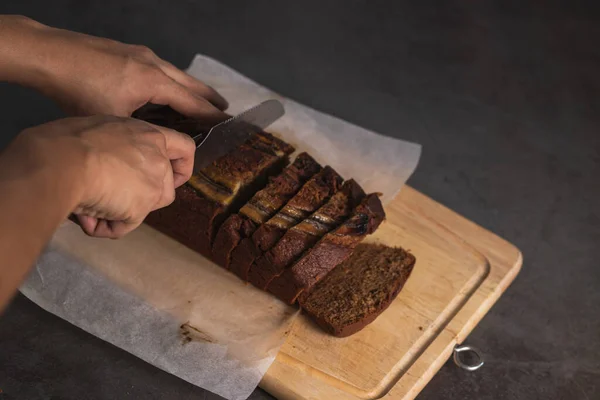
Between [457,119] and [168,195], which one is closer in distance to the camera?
[168,195]

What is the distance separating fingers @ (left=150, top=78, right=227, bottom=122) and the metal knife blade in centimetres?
16

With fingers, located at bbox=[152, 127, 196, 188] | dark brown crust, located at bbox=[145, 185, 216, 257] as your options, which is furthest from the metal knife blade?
fingers, located at bbox=[152, 127, 196, 188]

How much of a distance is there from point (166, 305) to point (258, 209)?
0.80 metres

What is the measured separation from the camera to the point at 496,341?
464 cm

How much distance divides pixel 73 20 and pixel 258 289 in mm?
3693

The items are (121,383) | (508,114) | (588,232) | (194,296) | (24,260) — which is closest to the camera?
(24,260)

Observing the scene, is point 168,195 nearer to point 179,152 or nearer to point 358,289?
point 179,152

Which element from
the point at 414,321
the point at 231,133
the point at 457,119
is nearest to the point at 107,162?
the point at 231,133

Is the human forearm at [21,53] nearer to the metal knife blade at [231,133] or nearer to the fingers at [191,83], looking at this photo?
the fingers at [191,83]

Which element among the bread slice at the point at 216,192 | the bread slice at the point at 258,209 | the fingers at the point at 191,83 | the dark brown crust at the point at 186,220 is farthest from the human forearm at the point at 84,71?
the bread slice at the point at 258,209

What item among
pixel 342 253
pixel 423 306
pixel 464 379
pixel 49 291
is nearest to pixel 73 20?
pixel 49 291

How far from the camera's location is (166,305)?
172 inches

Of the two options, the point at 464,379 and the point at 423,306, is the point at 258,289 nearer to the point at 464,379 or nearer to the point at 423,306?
the point at 423,306

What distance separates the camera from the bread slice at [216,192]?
4508mm
